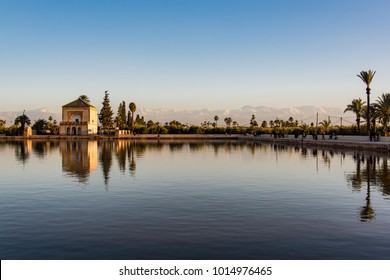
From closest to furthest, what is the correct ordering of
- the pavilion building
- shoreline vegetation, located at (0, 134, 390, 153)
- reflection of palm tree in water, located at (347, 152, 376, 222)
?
1. reflection of palm tree in water, located at (347, 152, 376, 222)
2. shoreline vegetation, located at (0, 134, 390, 153)
3. the pavilion building

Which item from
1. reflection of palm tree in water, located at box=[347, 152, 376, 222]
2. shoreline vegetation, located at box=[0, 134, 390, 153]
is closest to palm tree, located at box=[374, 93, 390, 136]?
shoreline vegetation, located at box=[0, 134, 390, 153]

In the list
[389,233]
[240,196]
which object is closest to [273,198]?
[240,196]

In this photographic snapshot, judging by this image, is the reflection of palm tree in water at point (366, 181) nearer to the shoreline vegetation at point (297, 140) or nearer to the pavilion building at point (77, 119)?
the shoreline vegetation at point (297, 140)

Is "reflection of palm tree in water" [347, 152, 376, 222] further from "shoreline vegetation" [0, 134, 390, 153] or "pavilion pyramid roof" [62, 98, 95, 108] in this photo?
"pavilion pyramid roof" [62, 98, 95, 108]

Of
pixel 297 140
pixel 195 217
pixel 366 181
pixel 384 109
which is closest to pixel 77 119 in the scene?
pixel 297 140

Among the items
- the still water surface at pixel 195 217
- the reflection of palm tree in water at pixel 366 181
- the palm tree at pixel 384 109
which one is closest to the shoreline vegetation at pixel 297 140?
the palm tree at pixel 384 109

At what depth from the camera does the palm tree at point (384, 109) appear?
6177 centimetres

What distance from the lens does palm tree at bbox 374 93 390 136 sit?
61772mm

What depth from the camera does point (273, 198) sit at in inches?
681

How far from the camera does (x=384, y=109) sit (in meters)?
62.1

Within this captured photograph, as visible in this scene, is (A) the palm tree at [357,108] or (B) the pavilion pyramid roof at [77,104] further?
(B) the pavilion pyramid roof at [77,104]
